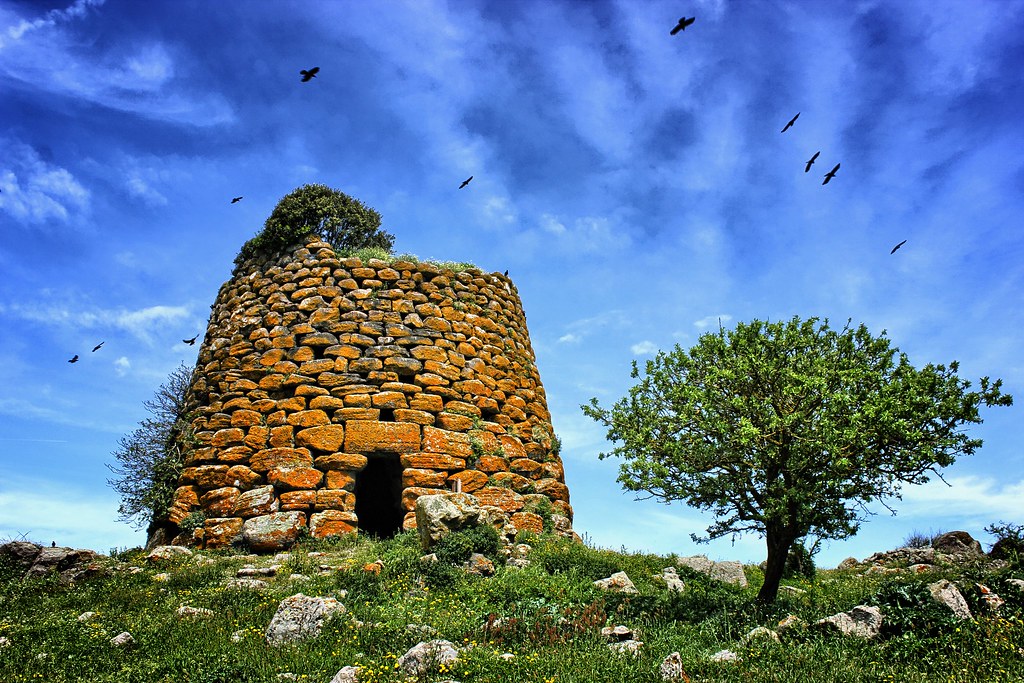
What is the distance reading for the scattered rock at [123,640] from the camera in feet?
21.1

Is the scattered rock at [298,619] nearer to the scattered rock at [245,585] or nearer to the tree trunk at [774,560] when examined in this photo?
the scattered rock at [245,585]

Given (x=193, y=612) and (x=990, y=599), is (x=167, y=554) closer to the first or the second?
(x=193, y=612)

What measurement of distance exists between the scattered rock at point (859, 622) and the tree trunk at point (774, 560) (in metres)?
1.90

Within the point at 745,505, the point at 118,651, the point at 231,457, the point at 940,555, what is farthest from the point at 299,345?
the point at 940,555

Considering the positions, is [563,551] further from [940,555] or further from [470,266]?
[940,555]

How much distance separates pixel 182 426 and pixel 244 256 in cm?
409

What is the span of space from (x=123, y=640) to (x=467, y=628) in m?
3.27

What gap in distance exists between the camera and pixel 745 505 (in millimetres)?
9273

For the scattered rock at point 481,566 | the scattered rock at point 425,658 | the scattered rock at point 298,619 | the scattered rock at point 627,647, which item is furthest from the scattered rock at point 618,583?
the scattered rock at point 298,619

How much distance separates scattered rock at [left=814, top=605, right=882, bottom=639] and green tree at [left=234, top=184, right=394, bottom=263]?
10962 mm

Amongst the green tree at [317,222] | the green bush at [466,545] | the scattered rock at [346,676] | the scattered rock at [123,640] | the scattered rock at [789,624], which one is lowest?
the scattered rock at [346,676]

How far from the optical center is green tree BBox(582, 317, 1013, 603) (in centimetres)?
854

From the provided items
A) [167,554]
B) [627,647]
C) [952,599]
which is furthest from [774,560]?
[167,554]

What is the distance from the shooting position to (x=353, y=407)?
11820mm
